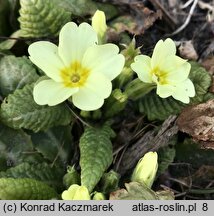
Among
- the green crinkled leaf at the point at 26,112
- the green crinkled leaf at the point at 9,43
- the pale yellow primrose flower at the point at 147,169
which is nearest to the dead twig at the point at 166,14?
the green crinkled leaf at the point at 9,43

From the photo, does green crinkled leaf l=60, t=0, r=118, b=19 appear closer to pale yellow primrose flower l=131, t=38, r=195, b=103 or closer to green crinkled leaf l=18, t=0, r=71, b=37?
green crinkled leaf l=18, t=0, r=71, b=37

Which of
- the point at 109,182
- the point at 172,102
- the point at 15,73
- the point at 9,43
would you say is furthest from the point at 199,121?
the point at 9,43

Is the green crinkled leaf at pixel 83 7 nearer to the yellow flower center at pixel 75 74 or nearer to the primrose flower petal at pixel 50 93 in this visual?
the yellow flower center at pixel 75 74

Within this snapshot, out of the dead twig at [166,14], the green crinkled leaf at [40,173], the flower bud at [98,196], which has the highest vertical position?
the dead twig at [166,14]

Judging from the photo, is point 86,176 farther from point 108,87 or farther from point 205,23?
point 205,23

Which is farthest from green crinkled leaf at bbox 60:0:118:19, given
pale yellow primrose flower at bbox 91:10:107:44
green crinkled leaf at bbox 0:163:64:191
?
green crinkled leaf at bbox 0:163:64:191

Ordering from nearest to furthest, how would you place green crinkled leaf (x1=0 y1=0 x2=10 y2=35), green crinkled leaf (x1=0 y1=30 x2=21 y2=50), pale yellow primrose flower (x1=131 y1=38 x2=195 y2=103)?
pale yellow primrose flower (x1=131 y1=38 x2=195 y2=103)
green crinkled leaf (x1=0 y1=30 x2=21 y2=50)
green crinkled leaf (x1=0 y1=0 x2=10 y2=35)

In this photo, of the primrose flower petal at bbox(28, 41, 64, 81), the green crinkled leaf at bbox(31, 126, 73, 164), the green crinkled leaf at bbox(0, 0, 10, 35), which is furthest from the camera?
the green crinkled leaf at bbox(0, 0, 10, 35)

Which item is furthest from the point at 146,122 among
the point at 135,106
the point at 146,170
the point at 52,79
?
the point at 52,79
